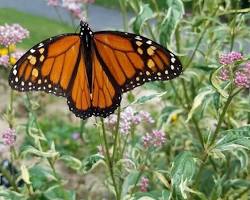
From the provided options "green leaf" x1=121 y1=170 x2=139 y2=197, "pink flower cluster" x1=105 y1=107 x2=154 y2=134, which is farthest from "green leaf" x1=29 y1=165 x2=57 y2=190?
"pink flower cluster" x1=105 y1=107 x2=154 y2=134

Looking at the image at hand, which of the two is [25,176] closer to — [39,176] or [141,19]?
[39,176]

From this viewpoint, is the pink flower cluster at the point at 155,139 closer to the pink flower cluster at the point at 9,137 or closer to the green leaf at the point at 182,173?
the green leaf at the point at 182,173

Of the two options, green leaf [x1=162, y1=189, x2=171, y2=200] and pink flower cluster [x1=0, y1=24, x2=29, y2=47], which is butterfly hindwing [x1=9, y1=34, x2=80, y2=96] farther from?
green leaf [x1=162, y1=189, x2=171, y2=200]

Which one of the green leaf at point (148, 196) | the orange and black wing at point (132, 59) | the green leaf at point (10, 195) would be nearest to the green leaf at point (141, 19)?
the orange and black wing at point (132, 59)

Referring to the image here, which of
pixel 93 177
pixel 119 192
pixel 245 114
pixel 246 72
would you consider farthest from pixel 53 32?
pixel 246 72

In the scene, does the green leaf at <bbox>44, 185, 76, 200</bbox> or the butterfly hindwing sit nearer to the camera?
the butterfly hindwing

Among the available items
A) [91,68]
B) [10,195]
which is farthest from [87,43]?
[10,195]
